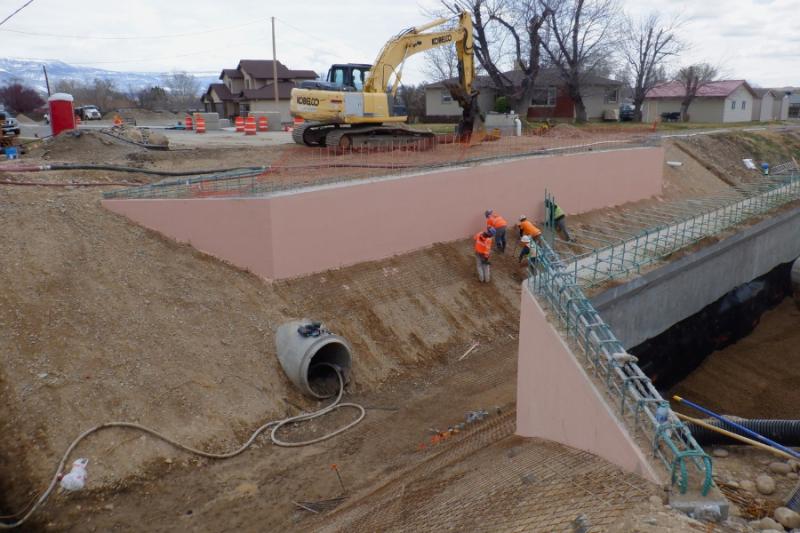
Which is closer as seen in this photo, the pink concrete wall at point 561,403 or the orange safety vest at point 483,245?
the pink concrete wall at point 561,403

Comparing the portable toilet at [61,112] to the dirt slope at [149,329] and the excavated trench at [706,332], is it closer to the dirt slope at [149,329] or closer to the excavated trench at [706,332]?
the dirt slope at [149,329]

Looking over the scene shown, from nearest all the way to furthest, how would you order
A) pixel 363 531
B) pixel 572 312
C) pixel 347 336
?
pixel 363 531 < pixel 572 312 < pixel 347 336

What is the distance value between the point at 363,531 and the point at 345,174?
9.04m

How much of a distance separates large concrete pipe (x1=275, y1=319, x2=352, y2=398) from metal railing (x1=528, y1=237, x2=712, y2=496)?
3.66 metres

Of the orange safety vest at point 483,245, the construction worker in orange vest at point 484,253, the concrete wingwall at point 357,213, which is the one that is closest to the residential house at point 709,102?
the concrete wingwall at point 357,213

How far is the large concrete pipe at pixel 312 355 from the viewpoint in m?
10.2

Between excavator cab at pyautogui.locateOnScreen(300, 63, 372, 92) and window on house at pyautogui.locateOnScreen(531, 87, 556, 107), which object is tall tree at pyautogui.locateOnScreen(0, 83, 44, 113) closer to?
window on house at pyautogui.locateOnScreen(531, 87, 556, 107)

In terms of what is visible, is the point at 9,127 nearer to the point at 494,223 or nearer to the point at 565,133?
the point at 494,223

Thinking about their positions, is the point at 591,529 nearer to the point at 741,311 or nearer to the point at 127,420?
the point at 127,420

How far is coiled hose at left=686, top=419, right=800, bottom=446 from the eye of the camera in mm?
7496

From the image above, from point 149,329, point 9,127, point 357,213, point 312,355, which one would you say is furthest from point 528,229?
point 9,127

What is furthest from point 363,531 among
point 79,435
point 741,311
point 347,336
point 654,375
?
point 741,311

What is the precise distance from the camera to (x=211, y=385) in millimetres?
9844

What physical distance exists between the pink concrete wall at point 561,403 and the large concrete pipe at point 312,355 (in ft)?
11.0
